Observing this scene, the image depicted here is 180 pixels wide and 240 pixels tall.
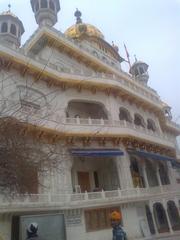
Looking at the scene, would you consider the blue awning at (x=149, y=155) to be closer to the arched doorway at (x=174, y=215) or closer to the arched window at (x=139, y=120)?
the arched doorway at (x=174, y=215)

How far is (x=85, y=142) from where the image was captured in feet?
63.0

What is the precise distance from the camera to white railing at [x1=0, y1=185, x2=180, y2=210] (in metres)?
13.6

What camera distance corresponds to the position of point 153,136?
2319 cm

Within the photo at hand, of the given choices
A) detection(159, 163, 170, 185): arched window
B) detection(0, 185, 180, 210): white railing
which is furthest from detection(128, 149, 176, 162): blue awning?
detection(0, 185, 180, 210): white railing

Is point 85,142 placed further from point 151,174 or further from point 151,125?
point 151,125

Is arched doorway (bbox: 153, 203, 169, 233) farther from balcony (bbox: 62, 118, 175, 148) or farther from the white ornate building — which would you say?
balcony (bbox: 62, 118, 175, 148)

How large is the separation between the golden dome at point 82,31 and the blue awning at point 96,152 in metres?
18.9

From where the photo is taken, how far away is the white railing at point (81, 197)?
1364cm

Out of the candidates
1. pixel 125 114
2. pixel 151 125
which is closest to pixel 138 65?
pixel 151 125

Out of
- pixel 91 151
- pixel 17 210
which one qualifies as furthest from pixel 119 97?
pixel 17 210

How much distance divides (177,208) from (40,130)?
1274 centimetres

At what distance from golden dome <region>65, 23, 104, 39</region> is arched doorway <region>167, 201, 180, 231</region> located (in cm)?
2211

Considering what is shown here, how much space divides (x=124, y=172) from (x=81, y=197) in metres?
4.37

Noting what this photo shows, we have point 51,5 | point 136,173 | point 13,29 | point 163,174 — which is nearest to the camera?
point 136,173
